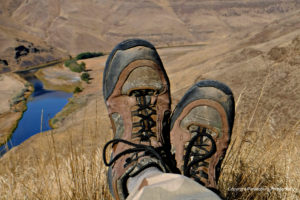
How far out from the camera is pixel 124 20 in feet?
166

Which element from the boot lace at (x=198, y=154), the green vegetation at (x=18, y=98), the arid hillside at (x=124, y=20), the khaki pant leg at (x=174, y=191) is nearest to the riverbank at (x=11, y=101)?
the green vegetation at (x=18, y=98)

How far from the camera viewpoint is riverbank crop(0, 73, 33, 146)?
12773 mm

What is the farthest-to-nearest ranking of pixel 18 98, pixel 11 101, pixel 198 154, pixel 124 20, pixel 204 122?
pixel 124 20, pixel 18 98, pixel 11 101, pixel 204 122, pixel 198 154

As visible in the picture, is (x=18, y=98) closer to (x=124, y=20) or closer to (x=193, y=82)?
(x=193, y=82)

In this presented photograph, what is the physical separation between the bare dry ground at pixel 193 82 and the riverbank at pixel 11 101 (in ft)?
10.5

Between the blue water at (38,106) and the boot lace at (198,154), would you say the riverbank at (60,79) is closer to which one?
the blue water at (38,106)

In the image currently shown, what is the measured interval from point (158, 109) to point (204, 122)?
338 mm

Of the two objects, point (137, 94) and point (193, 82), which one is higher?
point (137, 94)

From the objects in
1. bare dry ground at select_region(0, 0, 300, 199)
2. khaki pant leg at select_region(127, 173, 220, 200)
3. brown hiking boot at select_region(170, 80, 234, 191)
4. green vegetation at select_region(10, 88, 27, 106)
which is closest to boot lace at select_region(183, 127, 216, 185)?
brown hiking boot at select_region(170, 80, 234, 191)

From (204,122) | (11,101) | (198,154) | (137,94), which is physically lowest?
(11,101)

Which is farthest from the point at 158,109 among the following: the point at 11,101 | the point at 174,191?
the point at 11,101

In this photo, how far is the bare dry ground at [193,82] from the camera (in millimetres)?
1329

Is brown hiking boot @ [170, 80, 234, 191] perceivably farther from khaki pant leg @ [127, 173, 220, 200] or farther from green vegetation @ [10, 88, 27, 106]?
green vegetation @ [10, 88, 27, 106]

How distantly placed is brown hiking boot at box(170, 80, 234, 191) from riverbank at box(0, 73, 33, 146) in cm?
1094
